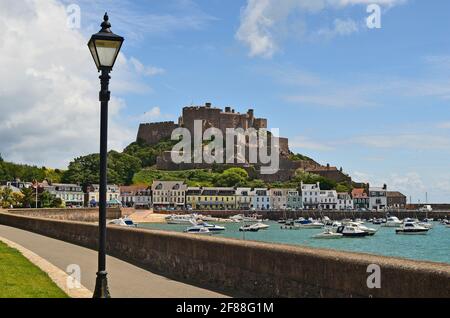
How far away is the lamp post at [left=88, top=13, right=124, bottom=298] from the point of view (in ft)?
31.7

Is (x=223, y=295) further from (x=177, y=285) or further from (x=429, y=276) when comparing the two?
(x=429, y=276)

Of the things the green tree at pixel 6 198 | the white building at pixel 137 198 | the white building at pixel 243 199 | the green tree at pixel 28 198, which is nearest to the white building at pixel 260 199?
the white building at pixel 243 199

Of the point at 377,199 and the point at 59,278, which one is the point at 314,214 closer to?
the point at 377,199

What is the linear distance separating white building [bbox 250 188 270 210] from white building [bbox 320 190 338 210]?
16.3m

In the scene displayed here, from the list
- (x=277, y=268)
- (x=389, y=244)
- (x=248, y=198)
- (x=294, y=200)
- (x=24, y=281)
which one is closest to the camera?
(x=277, y=268)

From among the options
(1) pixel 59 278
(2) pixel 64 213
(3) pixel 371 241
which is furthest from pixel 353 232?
(1) pixel 59 278

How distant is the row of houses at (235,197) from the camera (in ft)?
566

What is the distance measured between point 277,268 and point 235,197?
167 metres

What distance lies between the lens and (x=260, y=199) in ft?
595

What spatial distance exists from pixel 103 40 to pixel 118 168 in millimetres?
186633

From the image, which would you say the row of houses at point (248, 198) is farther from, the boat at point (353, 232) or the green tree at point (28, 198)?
the boat at point (353, 232)

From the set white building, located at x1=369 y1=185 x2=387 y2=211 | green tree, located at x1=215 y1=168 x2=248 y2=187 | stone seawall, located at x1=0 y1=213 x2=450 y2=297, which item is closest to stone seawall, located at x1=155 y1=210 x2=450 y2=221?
white building, located at x1=369 y1=185 x2=387 y2=211

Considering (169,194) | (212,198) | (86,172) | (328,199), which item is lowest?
(328,199)
